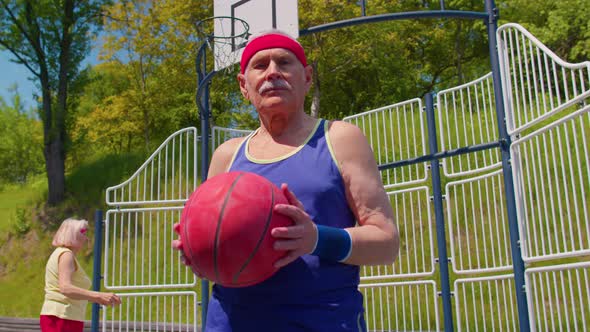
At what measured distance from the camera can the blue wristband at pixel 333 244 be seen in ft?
5.20

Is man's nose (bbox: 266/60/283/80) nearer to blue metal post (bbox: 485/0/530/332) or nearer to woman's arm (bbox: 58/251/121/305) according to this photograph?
blue metal post (bbox: 485/0/530/332)

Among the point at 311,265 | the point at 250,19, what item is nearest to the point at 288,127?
the point at 311,265

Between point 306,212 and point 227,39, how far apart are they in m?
5.10

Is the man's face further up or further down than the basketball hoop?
further down

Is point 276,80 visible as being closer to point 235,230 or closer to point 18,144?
point 235,230

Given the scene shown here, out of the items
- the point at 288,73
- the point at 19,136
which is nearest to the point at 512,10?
the point at 288,73

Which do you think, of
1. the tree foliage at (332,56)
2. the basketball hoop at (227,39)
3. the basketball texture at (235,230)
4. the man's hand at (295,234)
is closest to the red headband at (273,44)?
the basketball texture at (235,230)

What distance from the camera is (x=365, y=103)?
24.4 metres

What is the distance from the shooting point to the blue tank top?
5.67ft

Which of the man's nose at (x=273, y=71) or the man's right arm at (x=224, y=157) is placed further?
the man's right arm at (x=224, y=157)

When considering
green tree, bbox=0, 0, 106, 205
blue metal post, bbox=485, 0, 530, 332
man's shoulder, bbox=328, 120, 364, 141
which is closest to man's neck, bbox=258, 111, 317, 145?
man's shoulder, bbox=328, 120, 364, 141

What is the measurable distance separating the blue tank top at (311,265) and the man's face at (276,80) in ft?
0.62

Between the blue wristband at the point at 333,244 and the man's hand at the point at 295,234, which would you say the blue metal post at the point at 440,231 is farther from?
the man's hand at the point at 295,234

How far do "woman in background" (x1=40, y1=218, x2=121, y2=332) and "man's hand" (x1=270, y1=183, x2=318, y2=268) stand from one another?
376cm
